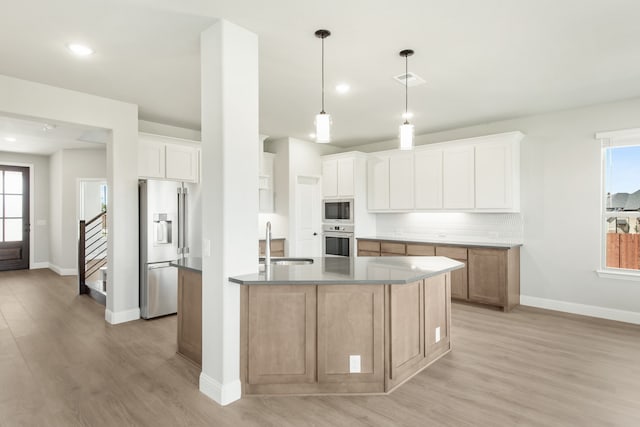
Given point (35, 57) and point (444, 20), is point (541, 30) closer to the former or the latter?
point (444, 20)

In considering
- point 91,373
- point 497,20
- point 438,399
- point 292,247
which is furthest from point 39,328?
point 497,20

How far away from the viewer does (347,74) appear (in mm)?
3701

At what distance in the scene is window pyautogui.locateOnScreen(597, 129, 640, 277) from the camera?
454 centimetres

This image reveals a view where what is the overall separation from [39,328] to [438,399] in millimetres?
4360

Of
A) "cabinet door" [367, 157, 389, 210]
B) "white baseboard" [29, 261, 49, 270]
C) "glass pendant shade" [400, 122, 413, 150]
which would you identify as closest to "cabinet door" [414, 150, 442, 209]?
Result: "cabinet door" [367, 157, 389, 210]

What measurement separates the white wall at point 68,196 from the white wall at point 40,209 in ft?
1.92

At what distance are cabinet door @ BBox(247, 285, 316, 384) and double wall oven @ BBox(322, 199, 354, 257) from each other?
13.4 ft

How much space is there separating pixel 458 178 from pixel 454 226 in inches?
33.8

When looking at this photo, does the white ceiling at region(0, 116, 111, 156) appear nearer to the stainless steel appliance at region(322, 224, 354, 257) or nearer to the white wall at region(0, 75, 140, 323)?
the white wall at region(0, 75, 140, 323)

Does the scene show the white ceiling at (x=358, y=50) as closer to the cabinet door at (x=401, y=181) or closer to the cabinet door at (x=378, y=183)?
the cabinet door at (x=401, y=181)

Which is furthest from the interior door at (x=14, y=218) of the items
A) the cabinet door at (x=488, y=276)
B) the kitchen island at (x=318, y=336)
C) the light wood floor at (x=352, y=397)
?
the cabinet door at (x=488, y=276)

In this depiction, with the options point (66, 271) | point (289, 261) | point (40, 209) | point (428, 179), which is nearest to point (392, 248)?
point (428, 179)

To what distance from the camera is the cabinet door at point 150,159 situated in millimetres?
4891

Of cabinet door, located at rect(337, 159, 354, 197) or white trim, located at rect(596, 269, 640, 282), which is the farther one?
cabinet door, located at rect(337, 159, 354, 197)
